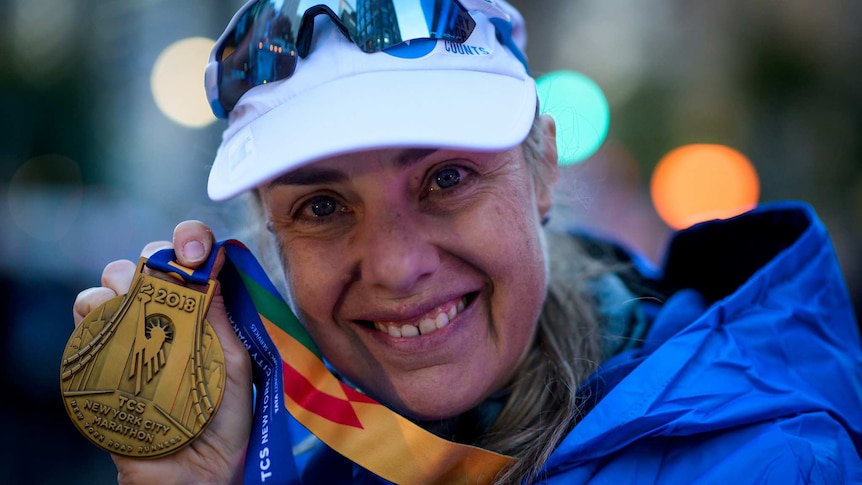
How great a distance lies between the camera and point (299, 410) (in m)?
1.69

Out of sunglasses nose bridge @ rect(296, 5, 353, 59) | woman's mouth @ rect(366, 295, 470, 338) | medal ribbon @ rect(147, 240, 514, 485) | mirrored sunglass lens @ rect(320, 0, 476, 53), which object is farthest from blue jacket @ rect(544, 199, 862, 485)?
sunglasses nose bridge @ rect(296, 5, 353, 59)

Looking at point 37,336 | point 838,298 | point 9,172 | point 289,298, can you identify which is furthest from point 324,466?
point 9,172

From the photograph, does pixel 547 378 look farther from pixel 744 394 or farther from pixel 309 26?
pixel 309 26

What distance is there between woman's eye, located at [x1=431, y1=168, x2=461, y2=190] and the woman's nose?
0.11 m

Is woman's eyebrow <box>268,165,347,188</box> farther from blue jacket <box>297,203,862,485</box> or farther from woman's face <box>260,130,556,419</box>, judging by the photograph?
blue jacket <box>297,203,862,485</box>

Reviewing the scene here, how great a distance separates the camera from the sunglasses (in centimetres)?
150

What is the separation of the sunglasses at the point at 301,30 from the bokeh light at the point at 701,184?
11.9 metres

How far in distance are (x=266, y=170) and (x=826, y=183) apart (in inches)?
469

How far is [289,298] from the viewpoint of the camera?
1823 millimetres

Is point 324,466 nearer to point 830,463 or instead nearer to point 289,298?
point 289,298

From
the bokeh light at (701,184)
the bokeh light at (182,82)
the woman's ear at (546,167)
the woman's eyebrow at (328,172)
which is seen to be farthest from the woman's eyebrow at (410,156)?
the bokeh light at (701,184)

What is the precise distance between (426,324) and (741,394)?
0.71 metres

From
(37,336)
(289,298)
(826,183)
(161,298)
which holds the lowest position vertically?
(826,183)

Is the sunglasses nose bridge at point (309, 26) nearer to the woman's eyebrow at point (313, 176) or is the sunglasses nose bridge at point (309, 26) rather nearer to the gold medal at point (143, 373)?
the woman's eyebrow at point (313, 176)
